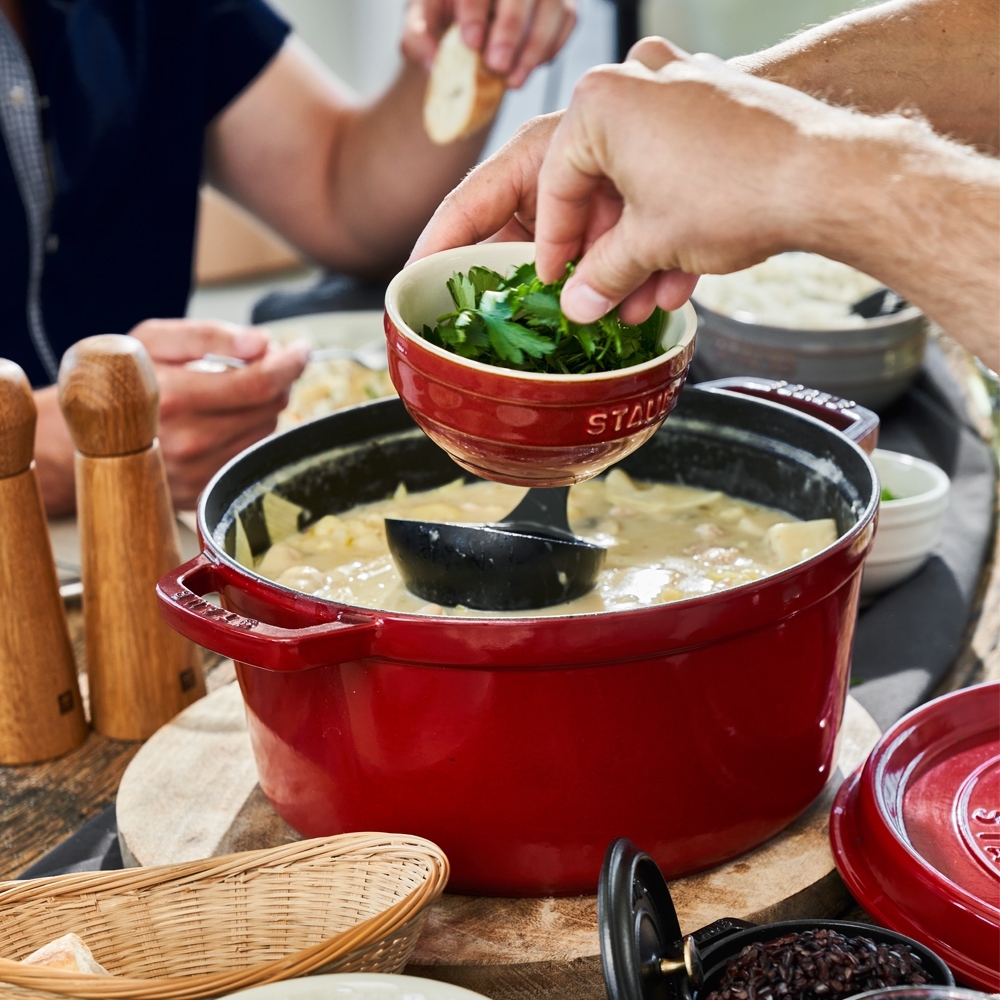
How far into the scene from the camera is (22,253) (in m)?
2.55

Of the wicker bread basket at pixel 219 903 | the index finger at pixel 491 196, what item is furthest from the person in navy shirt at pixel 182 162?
the wicker bread basket at pixel 219 903

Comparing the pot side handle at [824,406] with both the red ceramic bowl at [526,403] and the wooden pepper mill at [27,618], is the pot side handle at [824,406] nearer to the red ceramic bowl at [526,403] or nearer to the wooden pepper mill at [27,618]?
the red ceramic bowl at [526,403]

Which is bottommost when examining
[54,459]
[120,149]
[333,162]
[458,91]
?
[54,459]

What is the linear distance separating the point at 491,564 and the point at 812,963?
1.61 feet

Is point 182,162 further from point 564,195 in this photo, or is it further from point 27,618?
point 564,195

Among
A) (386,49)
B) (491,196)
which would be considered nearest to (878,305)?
(491,196)

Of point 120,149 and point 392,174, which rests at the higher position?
point 120,149

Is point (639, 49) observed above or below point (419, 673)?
above

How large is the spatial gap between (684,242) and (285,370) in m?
1.23

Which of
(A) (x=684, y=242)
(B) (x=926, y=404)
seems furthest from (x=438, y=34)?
(A) (x=684, y=242)

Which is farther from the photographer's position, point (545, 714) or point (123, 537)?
point (123, 537)

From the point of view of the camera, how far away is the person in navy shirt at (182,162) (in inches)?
80.7

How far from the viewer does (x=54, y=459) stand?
6.60ft

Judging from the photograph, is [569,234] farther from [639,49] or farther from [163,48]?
[163,48]
